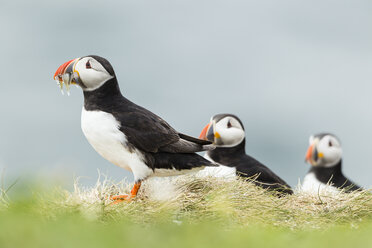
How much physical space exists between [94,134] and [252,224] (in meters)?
1.93

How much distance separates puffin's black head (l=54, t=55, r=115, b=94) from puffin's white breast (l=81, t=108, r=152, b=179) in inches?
13.3

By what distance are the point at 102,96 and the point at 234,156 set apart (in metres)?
2.40

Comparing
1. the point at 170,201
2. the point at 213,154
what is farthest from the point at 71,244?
the point at 213,154

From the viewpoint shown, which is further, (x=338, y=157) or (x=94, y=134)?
(x=338, y=157)

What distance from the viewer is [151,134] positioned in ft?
20.9

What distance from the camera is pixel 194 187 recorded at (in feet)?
23.6

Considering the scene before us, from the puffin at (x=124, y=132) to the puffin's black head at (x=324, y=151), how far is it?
4455 millimetres

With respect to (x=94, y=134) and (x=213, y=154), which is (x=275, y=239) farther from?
(x=213, y=154)

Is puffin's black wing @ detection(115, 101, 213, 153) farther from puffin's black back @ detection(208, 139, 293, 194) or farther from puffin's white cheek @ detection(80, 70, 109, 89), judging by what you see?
puffin's black back @ detection(208, 139, 293, 194)

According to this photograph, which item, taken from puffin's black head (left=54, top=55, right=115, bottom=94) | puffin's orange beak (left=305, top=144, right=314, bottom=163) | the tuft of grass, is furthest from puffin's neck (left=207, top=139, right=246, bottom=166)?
puffin's orange beak (left=305, top=144, right=314, bottom=163)

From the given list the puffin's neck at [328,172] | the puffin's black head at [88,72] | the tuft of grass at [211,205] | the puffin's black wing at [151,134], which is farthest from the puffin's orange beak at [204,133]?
the puffin's neck at [328,172]

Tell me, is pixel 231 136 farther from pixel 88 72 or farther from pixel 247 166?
→ pixel 88 72

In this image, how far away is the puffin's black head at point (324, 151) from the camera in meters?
10.6

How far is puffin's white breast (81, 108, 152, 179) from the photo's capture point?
20.6 ft
